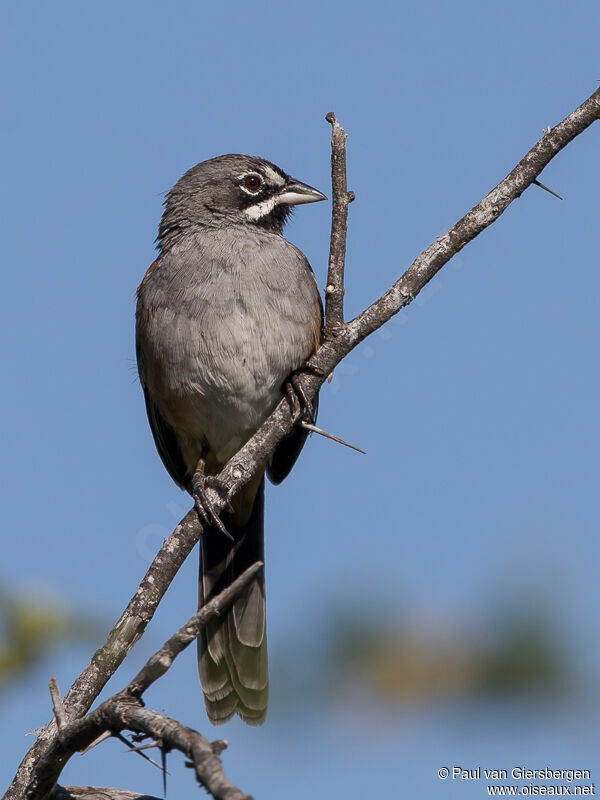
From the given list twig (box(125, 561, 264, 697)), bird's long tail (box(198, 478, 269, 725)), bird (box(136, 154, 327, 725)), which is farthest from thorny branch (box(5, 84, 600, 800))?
bird's long tail (box(198, 478, 269, 725))

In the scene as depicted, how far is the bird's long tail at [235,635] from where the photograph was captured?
527cm

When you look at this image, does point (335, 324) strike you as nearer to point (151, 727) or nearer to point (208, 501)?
point (208, 501)

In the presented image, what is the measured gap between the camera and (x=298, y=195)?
650 cm

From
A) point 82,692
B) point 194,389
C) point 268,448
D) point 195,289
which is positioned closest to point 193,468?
point 194,389

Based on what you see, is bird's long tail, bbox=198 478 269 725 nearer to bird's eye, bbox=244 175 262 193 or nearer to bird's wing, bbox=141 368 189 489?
bird's wing, bbox=141 368 189 489

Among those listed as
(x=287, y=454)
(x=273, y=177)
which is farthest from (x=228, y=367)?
(x=273, y=177)

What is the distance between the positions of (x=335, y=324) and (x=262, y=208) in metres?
1.94

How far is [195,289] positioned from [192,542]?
5.98ft

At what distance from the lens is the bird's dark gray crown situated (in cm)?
634

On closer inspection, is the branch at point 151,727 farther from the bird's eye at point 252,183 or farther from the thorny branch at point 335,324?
the bird's eye at point 252,183

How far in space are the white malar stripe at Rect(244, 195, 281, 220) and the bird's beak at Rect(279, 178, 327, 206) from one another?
5cm

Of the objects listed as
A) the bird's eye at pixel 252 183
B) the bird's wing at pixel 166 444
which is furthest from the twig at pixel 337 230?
the bird's wing at pixel 166 444

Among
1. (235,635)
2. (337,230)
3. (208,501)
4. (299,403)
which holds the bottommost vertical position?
(235,635)

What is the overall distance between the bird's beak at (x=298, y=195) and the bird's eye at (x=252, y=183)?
0.54 feet
